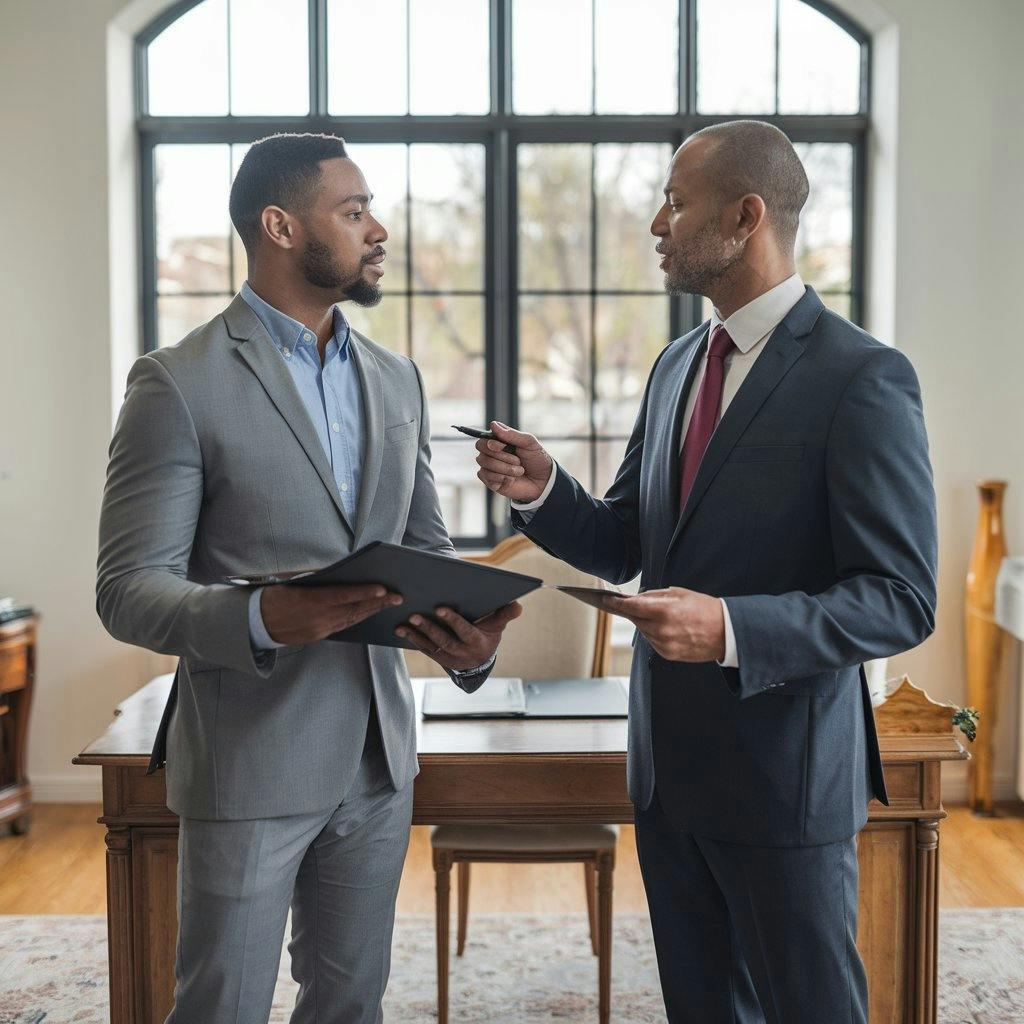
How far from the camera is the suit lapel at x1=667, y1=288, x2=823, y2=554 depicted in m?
1.57

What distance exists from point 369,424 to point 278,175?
15.7 inches

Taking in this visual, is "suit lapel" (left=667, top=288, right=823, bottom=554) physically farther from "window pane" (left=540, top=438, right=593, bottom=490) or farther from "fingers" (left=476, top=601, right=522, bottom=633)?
"window pane" (left=540, top=438, right=593, bottom=490)

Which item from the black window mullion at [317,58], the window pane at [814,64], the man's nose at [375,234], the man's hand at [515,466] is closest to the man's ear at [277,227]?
the man's nose at [375,234]

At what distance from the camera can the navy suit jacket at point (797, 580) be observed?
145 centimetres

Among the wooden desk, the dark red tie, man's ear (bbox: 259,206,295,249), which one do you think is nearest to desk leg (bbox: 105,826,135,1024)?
the wooden desk

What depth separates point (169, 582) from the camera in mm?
1473

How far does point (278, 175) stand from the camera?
1.70 metres

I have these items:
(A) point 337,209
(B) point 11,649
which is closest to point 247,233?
(A) point 337,209

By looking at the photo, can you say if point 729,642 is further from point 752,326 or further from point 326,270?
point 326,270

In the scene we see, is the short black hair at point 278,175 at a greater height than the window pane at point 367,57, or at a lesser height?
lesser

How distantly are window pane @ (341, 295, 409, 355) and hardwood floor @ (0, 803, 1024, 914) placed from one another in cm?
182

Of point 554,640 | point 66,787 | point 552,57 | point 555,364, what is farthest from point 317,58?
point 66,787

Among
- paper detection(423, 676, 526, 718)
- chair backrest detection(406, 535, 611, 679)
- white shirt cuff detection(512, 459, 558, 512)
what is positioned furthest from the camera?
chair backrest detection(406, 535, 611, 679)

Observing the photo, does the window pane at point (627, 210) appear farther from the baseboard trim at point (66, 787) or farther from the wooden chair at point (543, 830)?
the baseboard trim at point (66, 787)
